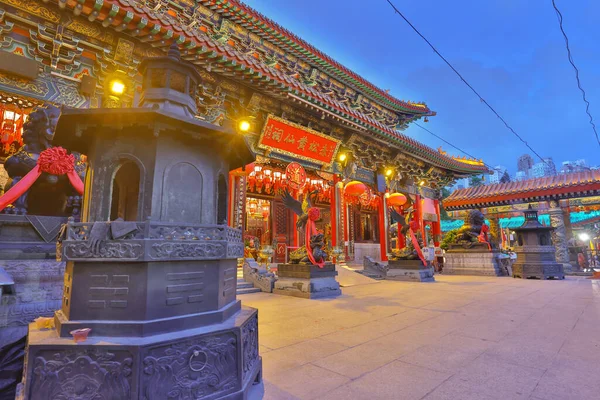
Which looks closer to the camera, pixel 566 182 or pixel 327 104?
pixel 327 104

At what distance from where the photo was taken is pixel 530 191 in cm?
1362

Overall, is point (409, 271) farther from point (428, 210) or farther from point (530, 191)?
point (530, 191)

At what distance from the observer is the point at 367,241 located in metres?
17.2

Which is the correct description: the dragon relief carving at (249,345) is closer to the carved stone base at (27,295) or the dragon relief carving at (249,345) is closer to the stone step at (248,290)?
the carved stone base at (27,295)

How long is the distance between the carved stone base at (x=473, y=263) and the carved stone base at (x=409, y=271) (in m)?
3.10

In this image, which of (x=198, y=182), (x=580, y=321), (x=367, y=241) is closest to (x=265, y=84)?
(x=198, y=182)

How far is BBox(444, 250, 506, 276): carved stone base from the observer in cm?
1075

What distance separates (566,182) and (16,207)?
1821cm

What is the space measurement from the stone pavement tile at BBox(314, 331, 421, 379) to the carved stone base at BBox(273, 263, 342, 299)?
3.14 m

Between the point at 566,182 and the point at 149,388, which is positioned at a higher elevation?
the point at 566,182

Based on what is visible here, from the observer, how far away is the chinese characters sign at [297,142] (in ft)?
29.0

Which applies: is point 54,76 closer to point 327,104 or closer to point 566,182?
point 327,104

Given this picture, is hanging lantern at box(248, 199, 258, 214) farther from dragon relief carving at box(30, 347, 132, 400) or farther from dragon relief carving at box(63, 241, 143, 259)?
dragon relief carving at box(30, 347, 132, 400)

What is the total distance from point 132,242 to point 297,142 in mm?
8217
